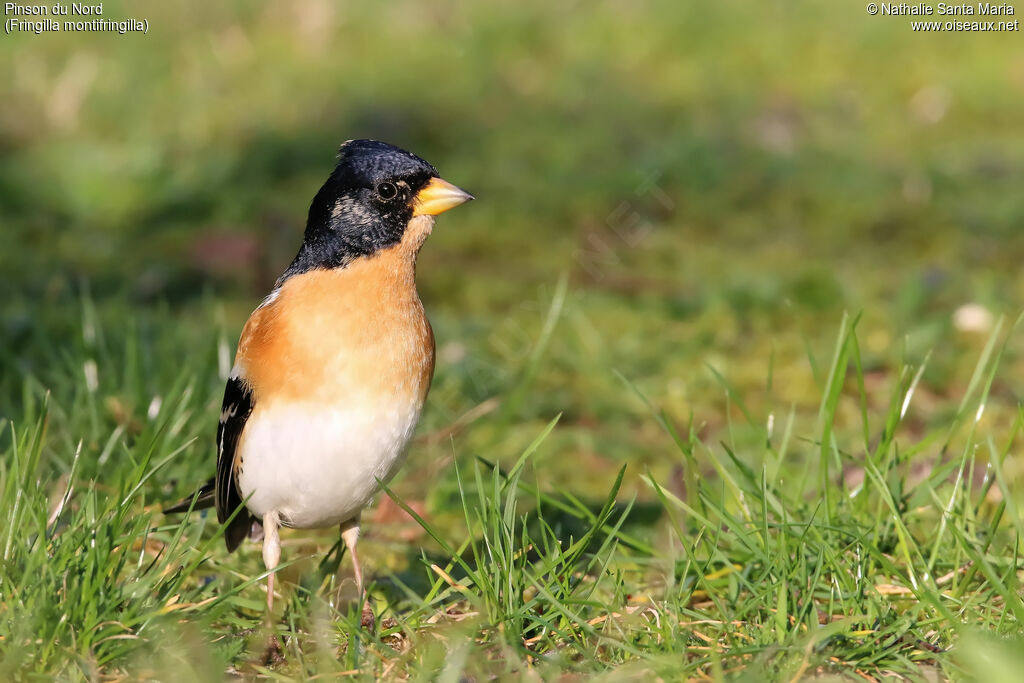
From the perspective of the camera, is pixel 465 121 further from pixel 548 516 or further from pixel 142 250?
pixel 548 516

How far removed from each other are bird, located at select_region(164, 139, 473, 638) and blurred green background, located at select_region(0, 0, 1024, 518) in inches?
25.8

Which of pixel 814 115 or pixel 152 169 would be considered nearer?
pixel 152 169

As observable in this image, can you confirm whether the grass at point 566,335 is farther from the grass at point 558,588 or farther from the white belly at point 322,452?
the white belly at point 322,452

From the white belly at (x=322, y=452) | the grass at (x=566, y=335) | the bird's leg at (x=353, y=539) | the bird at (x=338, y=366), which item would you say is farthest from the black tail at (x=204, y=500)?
the bird's leg at (x=353, y=539)

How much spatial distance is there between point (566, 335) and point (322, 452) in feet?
7.65

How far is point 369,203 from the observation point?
3.45m

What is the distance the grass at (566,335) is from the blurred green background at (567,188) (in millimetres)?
26

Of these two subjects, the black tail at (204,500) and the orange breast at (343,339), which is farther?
the black tail at (204,500)

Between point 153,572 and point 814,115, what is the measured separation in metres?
6.65

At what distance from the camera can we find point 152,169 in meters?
6.77

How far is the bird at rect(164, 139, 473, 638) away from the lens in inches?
126

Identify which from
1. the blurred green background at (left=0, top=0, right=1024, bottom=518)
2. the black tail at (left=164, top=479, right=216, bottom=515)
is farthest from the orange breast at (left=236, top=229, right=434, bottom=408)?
the blurred green background at (left=0, top=0, right=1024, bottom=518)

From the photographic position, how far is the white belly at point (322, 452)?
319 cm

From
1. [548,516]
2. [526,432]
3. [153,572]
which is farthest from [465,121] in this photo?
[153,572]
